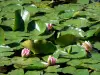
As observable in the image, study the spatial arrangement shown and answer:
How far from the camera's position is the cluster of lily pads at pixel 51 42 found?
5.34 feet

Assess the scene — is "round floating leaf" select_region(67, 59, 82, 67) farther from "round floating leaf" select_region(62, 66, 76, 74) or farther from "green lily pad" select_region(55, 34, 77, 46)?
"green lily pad" select_region(55, 34, 77, 46)

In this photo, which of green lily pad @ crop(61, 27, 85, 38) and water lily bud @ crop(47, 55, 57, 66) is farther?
green lily pad @ crop(61, 27, 85, 38)

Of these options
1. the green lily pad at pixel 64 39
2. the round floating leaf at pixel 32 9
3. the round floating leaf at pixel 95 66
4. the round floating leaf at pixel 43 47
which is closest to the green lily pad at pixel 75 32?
the green lily pad at pixel 64 39

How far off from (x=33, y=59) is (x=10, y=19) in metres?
0.69

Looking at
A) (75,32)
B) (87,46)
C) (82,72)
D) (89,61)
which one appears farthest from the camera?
(75,32)

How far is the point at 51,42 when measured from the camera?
184cm

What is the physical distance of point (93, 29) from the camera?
209 centimetres

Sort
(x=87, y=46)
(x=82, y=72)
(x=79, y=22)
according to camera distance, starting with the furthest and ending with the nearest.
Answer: (x=79, y=22) < (x=87, y=46) < (x=82, y=72)

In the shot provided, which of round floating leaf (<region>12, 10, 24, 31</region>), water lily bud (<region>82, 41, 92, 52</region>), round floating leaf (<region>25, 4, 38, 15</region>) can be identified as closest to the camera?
water lily bud (<region>82, 41, 92, 52</region>)

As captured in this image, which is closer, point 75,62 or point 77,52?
point 75,62

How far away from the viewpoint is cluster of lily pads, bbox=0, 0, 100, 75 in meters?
1.63

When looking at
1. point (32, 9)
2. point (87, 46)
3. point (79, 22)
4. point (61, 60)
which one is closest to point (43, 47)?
point (61, 60)

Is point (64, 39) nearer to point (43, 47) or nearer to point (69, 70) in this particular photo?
point (43, 47)

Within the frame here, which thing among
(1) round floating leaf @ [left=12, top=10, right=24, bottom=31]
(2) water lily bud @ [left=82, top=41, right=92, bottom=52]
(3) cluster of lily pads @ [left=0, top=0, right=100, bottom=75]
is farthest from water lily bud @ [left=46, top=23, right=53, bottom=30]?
(2) water lily bud @ [left=82, top=41, right=92, bottom=52]
